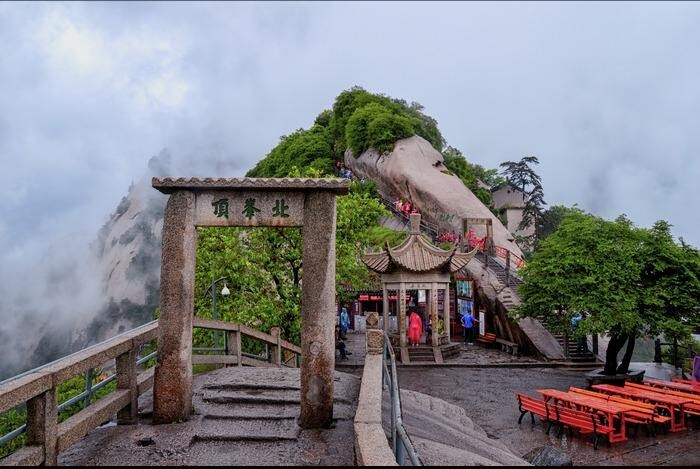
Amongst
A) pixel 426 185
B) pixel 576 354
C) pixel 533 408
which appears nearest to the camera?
pixel 533 408

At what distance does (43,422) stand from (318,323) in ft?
10.6

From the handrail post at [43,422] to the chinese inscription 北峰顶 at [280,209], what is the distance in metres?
3.37

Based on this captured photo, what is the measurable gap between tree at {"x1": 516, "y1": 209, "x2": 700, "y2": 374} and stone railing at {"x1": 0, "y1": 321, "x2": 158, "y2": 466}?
1220 centimetres

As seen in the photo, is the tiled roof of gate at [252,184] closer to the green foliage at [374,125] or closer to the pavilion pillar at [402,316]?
the pavilion pillar at [402,316]

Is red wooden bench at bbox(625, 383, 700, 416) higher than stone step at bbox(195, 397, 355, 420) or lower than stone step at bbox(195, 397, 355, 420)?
lower

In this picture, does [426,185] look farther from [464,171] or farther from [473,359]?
[473,359]

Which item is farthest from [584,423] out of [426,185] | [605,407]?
[426,185]

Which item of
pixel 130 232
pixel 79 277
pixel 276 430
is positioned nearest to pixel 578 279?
pixel 276 430

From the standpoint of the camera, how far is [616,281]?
15.0 meters

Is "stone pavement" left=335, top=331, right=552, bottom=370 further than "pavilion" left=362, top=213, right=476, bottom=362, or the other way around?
"pavilion" left=362, top=213, right=476, bottom=362

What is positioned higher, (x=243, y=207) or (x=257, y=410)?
(x=243, y=207)

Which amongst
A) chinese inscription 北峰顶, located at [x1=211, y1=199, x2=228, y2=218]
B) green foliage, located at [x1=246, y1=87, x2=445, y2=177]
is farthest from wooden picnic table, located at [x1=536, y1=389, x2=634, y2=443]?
green foliage, located at [x1=246, y1=87, x2=445, y2=177]

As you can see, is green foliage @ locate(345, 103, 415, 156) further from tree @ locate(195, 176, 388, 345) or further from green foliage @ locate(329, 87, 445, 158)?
tree @ locate(195, 176, 388, 345)

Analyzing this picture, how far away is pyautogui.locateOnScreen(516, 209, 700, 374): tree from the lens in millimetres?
14438
